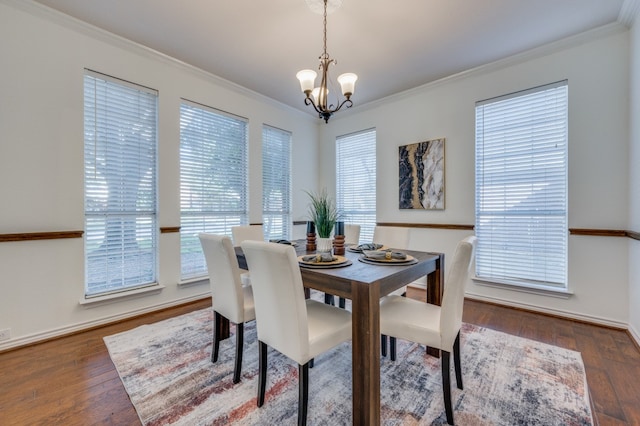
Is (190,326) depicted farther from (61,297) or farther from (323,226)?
(323,226)

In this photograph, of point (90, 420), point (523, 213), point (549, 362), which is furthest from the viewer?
point (523, 213)

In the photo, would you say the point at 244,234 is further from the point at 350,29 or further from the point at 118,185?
the point at 350,29

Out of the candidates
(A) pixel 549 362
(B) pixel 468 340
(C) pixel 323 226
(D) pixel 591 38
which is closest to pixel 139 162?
(C) pixel 323 226

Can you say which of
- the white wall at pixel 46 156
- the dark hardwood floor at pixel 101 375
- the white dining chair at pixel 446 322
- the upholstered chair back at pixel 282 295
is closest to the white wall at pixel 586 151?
the dark hardwood floor at pixel 101 375

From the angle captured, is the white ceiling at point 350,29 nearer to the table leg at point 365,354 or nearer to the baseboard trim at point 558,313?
the table leg at point 365,354

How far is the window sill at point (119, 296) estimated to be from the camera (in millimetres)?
2531

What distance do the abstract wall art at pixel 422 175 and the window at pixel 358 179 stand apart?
1.76ft

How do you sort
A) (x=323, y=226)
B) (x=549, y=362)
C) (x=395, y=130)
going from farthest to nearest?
(x=395, y=130)
(x=323, y=226)
(x=549, y=362)

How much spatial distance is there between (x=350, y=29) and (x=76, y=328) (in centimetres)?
366

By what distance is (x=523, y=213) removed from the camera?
303 centimetres

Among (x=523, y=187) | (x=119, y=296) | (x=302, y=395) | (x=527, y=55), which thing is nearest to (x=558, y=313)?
(x=523, y=187)

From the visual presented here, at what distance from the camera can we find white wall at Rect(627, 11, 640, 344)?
2.25 meters

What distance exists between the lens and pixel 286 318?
1396 mm

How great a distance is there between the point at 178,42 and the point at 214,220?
6.47ft
